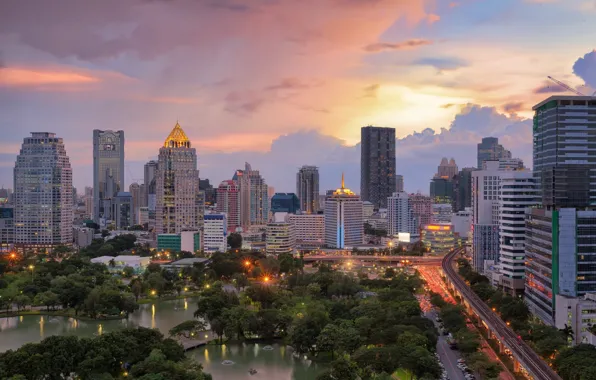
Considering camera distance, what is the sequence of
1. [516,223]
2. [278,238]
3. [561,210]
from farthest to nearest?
[278,238] → [516,223] → [561,210]

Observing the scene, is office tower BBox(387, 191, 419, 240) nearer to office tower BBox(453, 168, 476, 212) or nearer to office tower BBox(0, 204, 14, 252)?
office tower BBox(453, 168, 476, 212)

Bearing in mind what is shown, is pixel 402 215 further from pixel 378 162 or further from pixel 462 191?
pixel 378 162

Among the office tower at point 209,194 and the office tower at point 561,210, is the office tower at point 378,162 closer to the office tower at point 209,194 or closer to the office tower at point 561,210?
the office tower at point 209,194

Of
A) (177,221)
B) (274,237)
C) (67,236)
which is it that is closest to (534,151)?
(274,237)

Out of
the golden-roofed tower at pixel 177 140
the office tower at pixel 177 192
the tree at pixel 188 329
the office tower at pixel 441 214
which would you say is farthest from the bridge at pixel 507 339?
the office tower at pixel 441 214

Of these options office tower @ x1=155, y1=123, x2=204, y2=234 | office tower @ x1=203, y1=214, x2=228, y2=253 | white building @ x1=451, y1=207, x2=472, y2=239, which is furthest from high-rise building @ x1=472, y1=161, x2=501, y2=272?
office tower @ x1=155, y1=123, x2=204, y2=234

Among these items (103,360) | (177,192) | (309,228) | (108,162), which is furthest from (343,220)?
(108,162)
